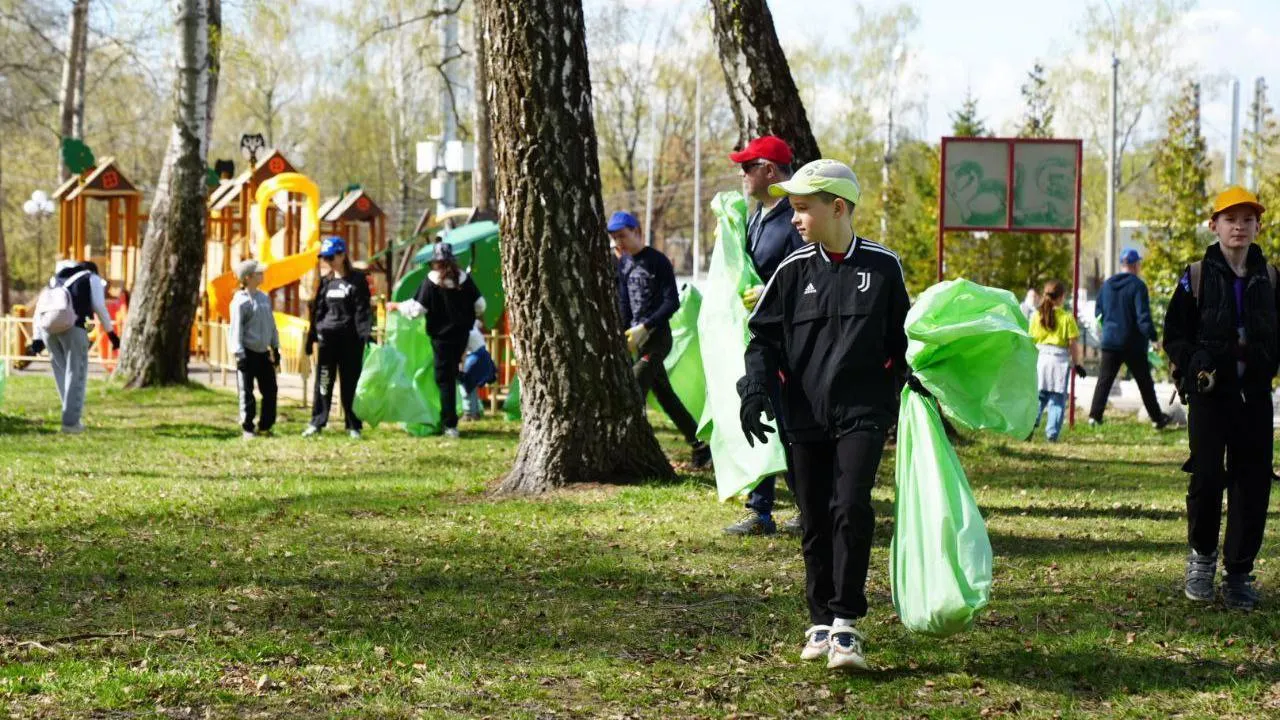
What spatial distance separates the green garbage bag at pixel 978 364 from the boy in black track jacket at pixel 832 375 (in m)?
0.20

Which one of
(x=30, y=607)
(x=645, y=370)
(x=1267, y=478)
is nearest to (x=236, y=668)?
(x=30, y=607)

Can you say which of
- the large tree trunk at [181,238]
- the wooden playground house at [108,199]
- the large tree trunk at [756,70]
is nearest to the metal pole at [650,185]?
the wooden playground house at [108,199]

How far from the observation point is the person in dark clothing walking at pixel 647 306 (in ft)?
36.0

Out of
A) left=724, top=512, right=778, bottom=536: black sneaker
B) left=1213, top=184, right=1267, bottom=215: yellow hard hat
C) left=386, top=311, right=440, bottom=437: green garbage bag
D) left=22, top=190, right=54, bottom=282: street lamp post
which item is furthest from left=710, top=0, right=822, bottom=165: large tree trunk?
left=22, top=190, right=54, bottom=282: street lamp post

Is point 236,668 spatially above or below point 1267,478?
below

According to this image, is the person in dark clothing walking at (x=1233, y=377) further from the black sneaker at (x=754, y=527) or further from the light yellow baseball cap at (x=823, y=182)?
the black sneaker at (x=754, y=527)

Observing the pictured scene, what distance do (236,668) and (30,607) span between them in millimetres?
1471

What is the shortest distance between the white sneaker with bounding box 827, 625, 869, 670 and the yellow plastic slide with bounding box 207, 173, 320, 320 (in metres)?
20.8

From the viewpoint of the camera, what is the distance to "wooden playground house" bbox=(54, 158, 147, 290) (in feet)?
98.2

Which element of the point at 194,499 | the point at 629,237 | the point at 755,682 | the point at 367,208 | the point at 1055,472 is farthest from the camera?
the point at 367,208

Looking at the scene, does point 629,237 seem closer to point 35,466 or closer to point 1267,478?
point 35,466

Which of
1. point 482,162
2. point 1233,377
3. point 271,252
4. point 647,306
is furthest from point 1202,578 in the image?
point 271,252

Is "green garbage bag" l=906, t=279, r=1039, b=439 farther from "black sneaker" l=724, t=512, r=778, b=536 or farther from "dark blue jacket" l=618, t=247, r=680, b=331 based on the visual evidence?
"dark blue jacket" l=618, t=247, r=680, b=331

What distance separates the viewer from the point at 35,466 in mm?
11359
